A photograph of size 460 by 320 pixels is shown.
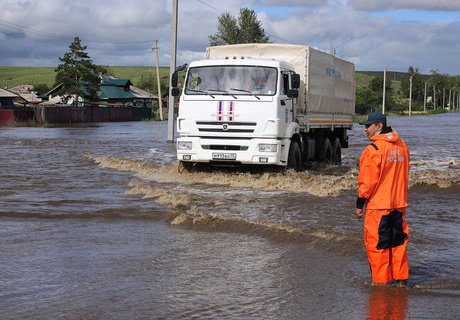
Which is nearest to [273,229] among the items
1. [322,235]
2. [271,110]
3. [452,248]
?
[322,235]

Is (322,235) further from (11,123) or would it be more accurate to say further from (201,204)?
(11,123)

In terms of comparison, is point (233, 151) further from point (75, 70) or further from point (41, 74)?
point (41, 74)

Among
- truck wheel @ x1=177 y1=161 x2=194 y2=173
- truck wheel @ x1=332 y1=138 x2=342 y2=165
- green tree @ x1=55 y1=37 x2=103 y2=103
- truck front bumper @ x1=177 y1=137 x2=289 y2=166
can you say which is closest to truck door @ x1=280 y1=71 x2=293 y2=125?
truck front bumper @ x1=177 y1=137 x2=289 y2=166

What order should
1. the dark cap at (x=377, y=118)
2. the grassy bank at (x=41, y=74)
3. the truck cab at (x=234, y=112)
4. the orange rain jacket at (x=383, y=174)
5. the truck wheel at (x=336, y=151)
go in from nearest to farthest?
1. the orange rain jacket at (x=383, y=174)
2. the dark cap at (x=377, y=118)
3. the truck cab at (x=234, y=112)
4. the truck wheel at (x=336, y=151)
5. the grassy bank at (x=41, y=74)

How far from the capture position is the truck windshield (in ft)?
47.1

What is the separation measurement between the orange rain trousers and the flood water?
0.18 meters

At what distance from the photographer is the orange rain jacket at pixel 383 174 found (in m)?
6.23

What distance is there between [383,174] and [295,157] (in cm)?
956

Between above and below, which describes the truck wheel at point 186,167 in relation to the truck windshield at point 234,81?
below

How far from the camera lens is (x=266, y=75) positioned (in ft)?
47.5

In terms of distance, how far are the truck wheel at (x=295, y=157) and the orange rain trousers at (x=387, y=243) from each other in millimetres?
9068

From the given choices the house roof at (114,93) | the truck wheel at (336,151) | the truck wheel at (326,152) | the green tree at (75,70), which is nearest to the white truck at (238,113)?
the truck wheel at (326,152)

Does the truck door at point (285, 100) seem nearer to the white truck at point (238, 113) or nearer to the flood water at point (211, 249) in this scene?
the white truck at point (238, 113)

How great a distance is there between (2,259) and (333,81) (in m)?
13.6
